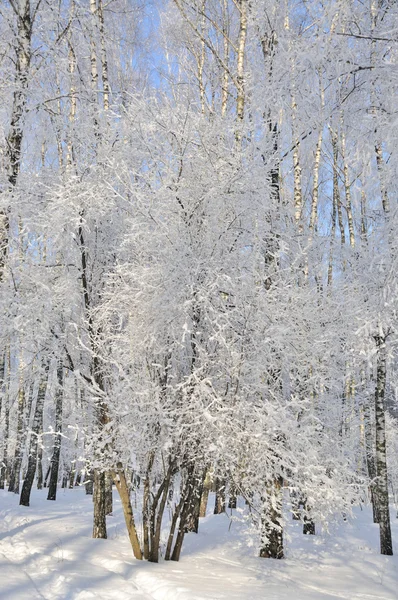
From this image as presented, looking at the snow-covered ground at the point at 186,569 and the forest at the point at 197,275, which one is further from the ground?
the forest at the point at 197,275

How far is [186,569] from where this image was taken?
635 cm

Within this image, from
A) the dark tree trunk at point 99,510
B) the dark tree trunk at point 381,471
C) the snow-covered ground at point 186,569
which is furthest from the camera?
the dark tree trunk at point 381,471

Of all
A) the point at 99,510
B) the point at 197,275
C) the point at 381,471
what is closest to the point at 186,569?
the point at 99,510

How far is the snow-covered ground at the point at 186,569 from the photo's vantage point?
5.16m

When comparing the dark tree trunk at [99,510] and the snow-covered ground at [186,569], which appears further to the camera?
the dark tree trunk at [99,510]

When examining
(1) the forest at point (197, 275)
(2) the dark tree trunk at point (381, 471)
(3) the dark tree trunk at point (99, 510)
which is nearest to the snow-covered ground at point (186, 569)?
(3) the dark tree trunk at point (99, 510)

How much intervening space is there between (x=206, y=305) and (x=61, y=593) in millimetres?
3431

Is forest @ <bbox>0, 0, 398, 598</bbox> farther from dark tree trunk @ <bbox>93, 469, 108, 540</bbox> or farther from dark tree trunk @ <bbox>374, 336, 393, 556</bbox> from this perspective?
dark tree trunk @ <bbox>374, 336, 393, 556</bbox>

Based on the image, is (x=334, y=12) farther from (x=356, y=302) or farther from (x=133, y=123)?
(x=356, y=302)

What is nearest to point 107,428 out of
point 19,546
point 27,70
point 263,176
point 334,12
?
point 19,546

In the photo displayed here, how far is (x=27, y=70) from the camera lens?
8.17m

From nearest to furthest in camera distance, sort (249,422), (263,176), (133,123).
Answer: (249,422), (263,176), (133,123)

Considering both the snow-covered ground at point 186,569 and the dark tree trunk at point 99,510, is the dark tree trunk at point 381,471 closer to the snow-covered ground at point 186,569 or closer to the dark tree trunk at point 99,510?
the snow-covered ground at point 186,569

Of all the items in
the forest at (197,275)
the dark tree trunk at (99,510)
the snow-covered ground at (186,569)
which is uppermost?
the forest at (197,275)
